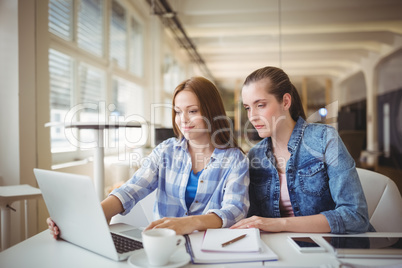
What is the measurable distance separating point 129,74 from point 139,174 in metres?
3.62

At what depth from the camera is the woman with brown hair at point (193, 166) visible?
121 centimetres

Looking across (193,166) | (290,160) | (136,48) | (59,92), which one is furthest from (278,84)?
(136,48)

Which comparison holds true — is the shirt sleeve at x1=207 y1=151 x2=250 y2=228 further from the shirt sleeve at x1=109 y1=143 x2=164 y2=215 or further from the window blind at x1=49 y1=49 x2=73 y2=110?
the window blind at x1=49 y1=49 x2=73 y2=110

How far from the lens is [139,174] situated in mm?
1285

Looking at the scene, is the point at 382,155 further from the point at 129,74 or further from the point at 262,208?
the point at 129,74

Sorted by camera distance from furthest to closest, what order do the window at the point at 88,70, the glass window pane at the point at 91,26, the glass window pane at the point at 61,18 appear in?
the glass window pane at the point at 91,26
the window at the point at 88,70
the glass window pane at the point at 61,18

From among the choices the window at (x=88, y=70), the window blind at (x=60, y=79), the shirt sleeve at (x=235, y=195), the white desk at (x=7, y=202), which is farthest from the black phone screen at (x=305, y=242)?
the window blind at (x=60, y=79)

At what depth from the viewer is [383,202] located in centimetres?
132

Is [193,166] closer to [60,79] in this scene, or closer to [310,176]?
[310,176]

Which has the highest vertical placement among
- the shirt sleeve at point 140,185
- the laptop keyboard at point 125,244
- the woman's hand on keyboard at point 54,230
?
the shirt sleeve at point 140,185

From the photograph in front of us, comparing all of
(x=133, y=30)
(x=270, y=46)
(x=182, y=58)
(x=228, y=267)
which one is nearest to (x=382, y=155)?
(x=270, y=46)

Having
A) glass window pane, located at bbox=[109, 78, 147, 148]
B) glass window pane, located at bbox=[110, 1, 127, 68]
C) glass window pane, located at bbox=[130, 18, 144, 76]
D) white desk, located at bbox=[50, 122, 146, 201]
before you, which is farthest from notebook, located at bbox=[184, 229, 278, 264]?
glass window pane, located at bbox=[130, 18, 144, 76]

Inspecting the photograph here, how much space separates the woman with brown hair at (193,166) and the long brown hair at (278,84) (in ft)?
0.65

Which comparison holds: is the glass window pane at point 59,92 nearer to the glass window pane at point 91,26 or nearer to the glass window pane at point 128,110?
the glass window pane at point 91,26
